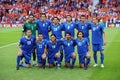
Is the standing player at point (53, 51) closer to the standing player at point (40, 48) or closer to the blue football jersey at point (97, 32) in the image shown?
the standing player at point (40, 48)

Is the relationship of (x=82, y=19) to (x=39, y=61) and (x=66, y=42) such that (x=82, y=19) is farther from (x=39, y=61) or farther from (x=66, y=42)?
(x=39, y=61)

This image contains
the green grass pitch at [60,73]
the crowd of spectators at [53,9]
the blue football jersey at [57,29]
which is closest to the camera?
the green grass pitch at [60,73]

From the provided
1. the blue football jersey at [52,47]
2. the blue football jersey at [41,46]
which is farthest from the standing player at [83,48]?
the blue football jersey at [41,46]

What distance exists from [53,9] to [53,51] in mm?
30144

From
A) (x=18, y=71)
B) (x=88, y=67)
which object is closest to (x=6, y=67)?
(x=18, y=71)

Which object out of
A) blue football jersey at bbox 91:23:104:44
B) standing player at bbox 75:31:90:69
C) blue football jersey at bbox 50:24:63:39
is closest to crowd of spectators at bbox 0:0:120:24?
blue football jersey at bbox 50:24:63:39

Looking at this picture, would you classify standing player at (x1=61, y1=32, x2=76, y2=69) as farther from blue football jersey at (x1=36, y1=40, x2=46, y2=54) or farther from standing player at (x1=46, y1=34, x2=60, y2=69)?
blue football jersey at (x1=36, y1=40, x2=46, y2=54)

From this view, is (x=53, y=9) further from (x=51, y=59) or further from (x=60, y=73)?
(x=60, y=73)

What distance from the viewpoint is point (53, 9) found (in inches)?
1678

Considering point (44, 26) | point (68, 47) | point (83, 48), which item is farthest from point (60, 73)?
point (44, 26)

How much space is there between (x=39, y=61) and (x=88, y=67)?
5.81 ft

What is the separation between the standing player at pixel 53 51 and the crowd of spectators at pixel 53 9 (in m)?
26.0

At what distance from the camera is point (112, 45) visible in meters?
19.9

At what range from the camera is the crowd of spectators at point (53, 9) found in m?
39.8
